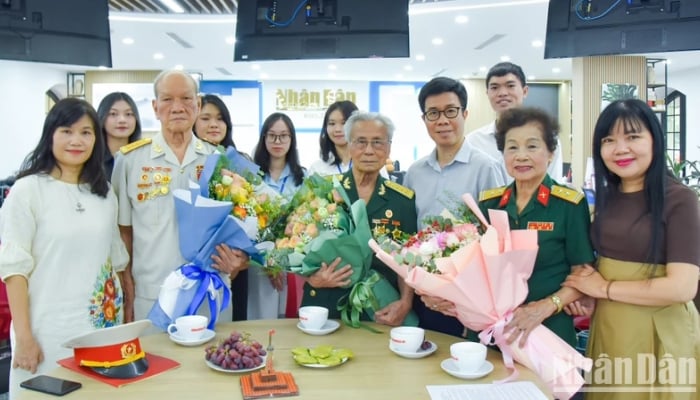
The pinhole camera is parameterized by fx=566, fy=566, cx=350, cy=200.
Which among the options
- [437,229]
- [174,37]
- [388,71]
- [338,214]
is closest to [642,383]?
[437,229]

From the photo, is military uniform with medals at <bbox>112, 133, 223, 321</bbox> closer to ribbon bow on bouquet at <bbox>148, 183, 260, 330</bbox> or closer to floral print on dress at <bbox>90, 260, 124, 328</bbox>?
floral print on dress at <bbox>90, 260, 124, 328</bbox>

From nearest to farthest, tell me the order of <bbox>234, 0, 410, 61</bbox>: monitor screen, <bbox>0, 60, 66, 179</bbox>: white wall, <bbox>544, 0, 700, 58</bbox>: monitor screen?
<bbox>544, 0, 700, 58</bbox>: monitor screen → <bbox>234, 0, 410, 61</bbox>: monitor screen → <bbox>0, 60, 66, 179</bbox>: white wall

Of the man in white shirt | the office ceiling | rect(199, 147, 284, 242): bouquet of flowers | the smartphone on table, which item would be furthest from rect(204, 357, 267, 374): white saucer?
the office ceiling

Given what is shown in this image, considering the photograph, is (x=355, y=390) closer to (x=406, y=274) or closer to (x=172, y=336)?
(x=406, y=274)

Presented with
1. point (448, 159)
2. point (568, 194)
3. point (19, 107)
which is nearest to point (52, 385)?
point (568, 194)

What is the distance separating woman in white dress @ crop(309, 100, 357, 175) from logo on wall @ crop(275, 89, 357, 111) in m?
10.5

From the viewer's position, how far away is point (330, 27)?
489 centimetres

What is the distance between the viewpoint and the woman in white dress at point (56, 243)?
2080mm

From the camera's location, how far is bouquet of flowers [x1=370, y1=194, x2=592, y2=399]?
5.42 feet

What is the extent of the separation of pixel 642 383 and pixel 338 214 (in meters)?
1.18

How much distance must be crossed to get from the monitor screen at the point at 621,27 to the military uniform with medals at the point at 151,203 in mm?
3321

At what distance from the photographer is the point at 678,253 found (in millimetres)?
1812

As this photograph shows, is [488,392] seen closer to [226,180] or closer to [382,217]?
[382,217]

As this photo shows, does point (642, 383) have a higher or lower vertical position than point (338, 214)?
lower
